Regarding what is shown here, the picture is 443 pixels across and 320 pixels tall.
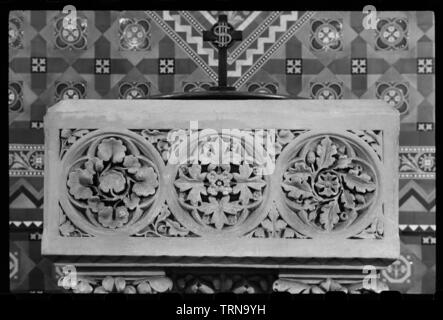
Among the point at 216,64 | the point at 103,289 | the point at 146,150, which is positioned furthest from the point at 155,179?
the point at 216,64

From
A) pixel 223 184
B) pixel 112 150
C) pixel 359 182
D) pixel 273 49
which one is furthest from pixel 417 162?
pixel 112 150

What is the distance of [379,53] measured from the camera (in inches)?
134

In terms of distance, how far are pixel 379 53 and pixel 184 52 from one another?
1.57 ft

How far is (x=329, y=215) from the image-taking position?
2650 millimetres

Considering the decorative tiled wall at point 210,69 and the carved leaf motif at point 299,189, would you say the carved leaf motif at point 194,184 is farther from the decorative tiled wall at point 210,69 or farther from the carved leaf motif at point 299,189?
the decorative tiled wall at point 210,69

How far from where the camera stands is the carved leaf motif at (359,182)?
265 centimetres

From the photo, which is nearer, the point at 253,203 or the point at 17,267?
the point at 253,203

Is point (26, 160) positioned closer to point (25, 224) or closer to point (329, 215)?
point (25, 224)

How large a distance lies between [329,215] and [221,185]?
0.70ft

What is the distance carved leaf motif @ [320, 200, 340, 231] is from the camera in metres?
2.65

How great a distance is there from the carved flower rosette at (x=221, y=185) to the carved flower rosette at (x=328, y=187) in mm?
62

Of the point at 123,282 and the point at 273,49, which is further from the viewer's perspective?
the point at 273,49

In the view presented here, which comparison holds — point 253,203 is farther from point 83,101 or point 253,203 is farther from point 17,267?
point 17,267

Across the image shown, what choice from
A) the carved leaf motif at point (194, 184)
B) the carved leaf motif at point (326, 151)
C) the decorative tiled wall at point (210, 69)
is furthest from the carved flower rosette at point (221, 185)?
the decorative tiled wall at point (210, 69)
